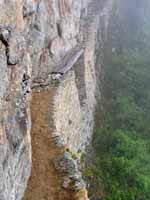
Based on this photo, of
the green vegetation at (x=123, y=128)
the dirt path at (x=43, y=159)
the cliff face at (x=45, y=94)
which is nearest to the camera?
the cliff face at (x=45, y=94)

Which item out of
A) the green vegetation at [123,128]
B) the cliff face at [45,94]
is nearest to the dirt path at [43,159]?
the cliff face at [45,94]

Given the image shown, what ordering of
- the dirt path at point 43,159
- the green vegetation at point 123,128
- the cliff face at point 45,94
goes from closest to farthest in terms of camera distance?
1. the cliff face at point 45,94
2. the dirt path at point 43,159
3. the green vegetation at point 123,128

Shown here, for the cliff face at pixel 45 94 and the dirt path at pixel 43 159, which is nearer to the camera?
the cliff face at pixel 45 94

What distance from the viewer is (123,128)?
803 inches

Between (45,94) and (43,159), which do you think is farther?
(45,94)

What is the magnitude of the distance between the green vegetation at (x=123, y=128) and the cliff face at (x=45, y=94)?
1145 millimetres

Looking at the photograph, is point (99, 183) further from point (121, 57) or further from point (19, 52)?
point (121, 57)

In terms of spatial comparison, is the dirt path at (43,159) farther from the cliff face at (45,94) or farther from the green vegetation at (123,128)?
the green vegetation at (123,128)

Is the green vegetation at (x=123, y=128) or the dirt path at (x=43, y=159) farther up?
the dirt path at (x=43, y=159)

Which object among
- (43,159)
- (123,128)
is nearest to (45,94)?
(43,159)

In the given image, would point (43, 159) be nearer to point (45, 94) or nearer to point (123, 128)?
point (45, 94)

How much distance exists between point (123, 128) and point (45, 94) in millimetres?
7607

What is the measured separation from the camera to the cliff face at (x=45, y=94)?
9516 millimetres

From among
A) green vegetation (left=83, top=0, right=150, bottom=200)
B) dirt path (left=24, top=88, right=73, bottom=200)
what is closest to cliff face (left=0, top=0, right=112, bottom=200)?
dirt path (left=24, top=88, right=73, bottom=200)
